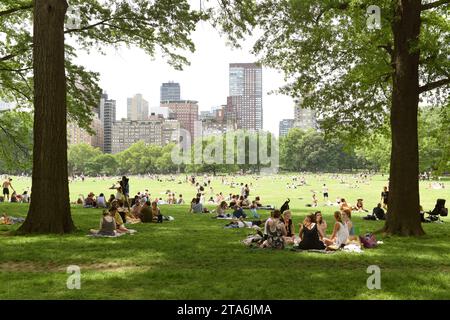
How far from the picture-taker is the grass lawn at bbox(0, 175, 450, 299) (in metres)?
8.23

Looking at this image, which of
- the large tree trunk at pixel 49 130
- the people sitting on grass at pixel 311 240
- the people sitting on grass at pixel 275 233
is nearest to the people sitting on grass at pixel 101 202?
the large tree trunk at pixel 49 130

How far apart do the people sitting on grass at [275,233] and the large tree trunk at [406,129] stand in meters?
5.44

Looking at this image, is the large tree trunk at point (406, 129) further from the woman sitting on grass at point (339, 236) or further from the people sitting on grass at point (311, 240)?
the people sitting on grass at point (311, 240)

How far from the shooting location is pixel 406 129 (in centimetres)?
1664

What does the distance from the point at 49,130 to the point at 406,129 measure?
1232 centimetres

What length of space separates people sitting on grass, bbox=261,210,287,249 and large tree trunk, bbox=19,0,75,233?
6.91 meters

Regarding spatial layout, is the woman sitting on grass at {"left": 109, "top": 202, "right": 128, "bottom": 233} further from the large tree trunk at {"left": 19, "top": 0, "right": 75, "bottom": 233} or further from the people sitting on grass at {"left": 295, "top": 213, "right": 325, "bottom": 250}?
the people sitting on grass at {"left": 295, "top": 213, "right": 325, "bottom": 250}

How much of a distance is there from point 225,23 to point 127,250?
418 inches

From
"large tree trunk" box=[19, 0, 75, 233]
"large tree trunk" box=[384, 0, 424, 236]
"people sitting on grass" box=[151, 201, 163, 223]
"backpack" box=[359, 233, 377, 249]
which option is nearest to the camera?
"backpack" box=[359, 233, 377, 249]

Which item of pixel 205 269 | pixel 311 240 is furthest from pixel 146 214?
pixel 205 269

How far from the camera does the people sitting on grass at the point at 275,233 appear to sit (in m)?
13.1

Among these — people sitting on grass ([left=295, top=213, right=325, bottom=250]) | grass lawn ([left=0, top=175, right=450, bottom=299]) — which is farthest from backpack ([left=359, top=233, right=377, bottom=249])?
people sitting on grass ([left=295, top=213, right=325, bottom=250])
